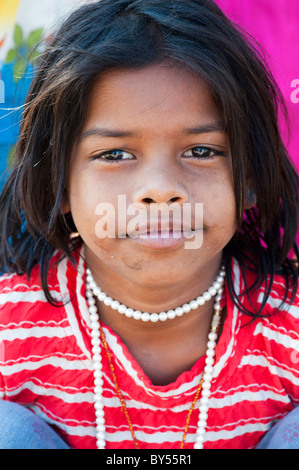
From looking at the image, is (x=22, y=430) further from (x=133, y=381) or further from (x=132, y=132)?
(x=132, y=132)

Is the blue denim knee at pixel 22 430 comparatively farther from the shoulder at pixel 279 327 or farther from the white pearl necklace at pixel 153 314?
the shoulder at pixel 279 327

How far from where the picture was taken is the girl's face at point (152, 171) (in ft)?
2.98

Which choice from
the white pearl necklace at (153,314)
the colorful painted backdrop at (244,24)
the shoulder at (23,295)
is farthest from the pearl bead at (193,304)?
the colorful painted backdrop at (244,24)

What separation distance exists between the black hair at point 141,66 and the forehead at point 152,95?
0.01m

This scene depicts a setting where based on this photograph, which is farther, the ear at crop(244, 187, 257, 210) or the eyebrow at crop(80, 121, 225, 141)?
the ear at crop(244, 187, 257, 210)

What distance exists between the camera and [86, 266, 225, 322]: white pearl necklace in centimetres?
108

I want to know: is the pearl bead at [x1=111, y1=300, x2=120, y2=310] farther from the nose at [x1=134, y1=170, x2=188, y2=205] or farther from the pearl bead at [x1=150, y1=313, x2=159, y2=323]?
the nose at [x1=134, y1=170, x2=188, y2=205]

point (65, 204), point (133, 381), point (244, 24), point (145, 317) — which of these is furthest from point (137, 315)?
point (244, 24)

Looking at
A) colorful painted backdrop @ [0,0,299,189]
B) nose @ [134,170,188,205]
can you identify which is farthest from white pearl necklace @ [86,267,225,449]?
colorful painted backdrop @ [0,0,299,189]

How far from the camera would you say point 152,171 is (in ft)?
2.95

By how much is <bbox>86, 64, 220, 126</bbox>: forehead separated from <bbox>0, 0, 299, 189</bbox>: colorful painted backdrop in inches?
17.3

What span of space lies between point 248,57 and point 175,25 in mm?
150
